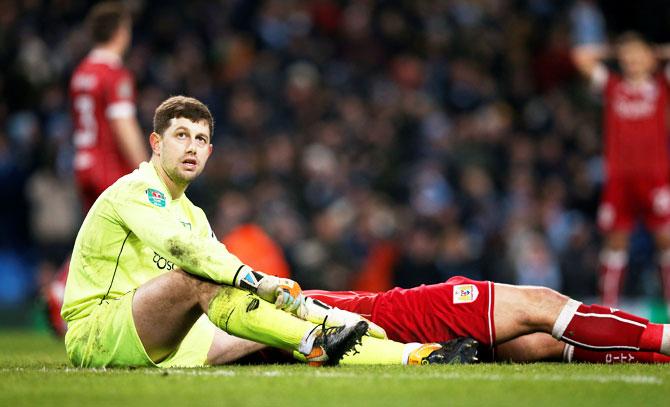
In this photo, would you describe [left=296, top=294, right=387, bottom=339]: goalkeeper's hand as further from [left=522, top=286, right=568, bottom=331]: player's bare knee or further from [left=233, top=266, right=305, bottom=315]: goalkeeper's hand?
[left=522, top=286, right=568, bottom=331]: player's bare knee

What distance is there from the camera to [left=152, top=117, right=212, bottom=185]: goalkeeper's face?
20.6 ft

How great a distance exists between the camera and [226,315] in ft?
19.0

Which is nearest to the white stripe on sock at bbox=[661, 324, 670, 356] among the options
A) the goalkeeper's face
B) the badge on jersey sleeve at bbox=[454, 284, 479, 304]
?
the badge on jersey sleeve at bbox=[454, 284, 479, 304]

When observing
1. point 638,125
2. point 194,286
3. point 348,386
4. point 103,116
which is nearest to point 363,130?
point 638,125

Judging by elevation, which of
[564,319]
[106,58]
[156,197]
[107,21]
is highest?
A: [107,21]

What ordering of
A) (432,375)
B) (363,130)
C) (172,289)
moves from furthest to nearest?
1. (363,130)
2. (172,289)
3. (432,375)

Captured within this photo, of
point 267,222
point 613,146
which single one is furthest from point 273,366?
point 267,222

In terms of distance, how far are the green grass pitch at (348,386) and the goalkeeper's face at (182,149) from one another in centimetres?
105

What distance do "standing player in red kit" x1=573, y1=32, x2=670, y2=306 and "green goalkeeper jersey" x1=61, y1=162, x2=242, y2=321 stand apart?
6461 millimetres

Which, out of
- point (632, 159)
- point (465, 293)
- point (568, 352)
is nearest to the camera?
point (465, 293)

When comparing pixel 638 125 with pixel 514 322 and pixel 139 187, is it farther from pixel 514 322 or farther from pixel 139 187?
pixel 139 187

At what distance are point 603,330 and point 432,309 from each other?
920 millimetres

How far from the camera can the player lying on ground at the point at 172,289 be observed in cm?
580

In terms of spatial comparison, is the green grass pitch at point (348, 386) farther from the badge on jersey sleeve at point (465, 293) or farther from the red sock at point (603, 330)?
the badge on jersey sleeve at point (465, 293)
